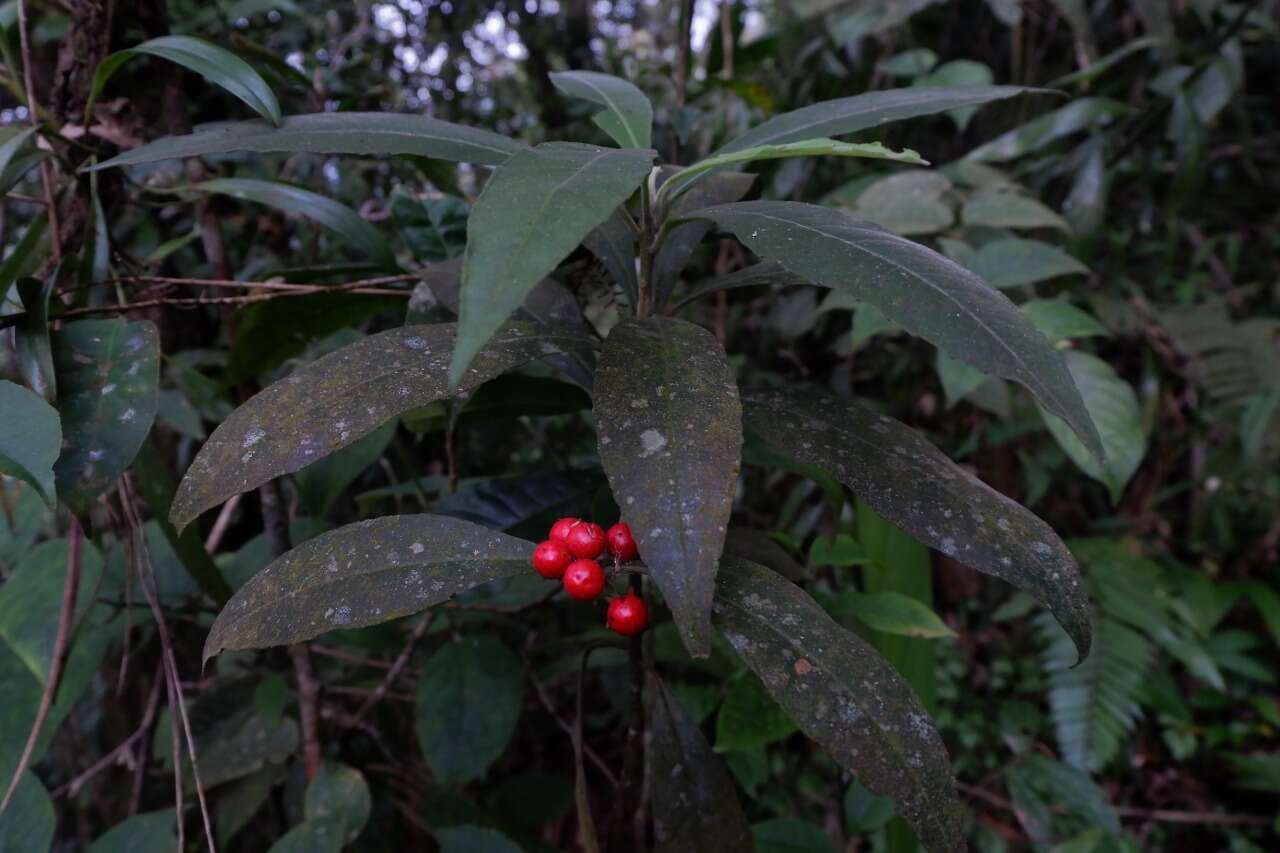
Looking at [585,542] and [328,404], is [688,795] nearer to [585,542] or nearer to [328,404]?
[585,542]

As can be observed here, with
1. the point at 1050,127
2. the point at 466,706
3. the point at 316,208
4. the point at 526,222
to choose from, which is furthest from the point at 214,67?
the point at 1050,127

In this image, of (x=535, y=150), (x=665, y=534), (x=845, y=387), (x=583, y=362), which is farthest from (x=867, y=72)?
(x=665, y=534)

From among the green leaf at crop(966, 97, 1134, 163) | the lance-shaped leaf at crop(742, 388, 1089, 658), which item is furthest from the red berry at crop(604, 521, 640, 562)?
the green leaf at crop(966, 97, 1134, 163)

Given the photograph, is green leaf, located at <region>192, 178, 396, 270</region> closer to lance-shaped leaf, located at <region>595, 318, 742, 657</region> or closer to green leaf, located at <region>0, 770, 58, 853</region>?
lance-shaped leaf, located at <region>595, 318, 742, 657</region>

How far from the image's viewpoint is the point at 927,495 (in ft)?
1.76

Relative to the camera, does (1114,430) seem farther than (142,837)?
Yes

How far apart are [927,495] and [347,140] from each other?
0.49 meters

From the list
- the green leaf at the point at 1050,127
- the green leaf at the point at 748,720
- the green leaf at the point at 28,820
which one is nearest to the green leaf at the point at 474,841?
the green leaf at the point at 748,720

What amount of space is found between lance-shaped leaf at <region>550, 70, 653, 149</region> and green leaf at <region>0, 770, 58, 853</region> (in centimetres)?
78

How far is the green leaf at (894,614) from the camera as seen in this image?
782 millimetres

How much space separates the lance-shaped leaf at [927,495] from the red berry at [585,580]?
0.17 metres

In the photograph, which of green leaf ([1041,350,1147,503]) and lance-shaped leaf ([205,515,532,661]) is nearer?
lance-shaped leaf ([205,515,532,661])

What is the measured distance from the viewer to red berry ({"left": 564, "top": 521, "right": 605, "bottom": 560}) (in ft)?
1.71

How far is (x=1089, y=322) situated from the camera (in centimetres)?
103
